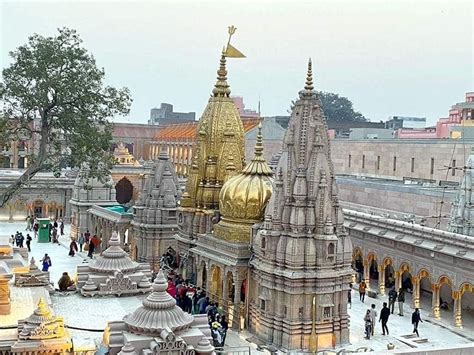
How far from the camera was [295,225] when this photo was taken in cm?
1933

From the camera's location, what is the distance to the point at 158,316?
13219 mm

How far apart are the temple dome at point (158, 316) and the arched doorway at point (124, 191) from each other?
40.8m

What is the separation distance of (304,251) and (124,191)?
121ft

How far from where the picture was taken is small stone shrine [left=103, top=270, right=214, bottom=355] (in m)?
12.6

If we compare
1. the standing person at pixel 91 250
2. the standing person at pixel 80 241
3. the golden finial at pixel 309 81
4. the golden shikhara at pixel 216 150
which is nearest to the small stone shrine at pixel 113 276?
the golden shikhara at pixel 216 150

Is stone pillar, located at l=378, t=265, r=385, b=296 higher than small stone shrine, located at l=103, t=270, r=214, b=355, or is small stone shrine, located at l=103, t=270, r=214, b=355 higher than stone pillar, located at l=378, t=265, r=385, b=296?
small stone shrine, located at l=103, t=270, r=214, b=355

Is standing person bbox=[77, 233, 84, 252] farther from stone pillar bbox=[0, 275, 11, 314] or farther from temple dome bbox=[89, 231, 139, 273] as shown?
stone pillar bbox=[0, 275, 11, 314]

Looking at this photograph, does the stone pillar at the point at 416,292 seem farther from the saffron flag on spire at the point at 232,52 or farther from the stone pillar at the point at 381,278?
the saffron flag on spire at the point at 232,52

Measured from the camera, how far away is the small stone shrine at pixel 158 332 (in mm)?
12641

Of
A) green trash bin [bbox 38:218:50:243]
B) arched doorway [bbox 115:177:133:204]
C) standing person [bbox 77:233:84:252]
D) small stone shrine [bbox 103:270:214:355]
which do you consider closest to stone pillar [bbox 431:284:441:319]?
small stone shrine [bbox 103:270:214:355]

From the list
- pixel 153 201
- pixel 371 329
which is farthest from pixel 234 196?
pixel 153 201

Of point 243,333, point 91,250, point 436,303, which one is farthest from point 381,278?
point 91,250

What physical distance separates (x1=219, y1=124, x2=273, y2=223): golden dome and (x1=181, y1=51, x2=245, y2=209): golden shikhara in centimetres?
304

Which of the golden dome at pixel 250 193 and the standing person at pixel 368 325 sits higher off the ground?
the golden dome at pixel 250 193
